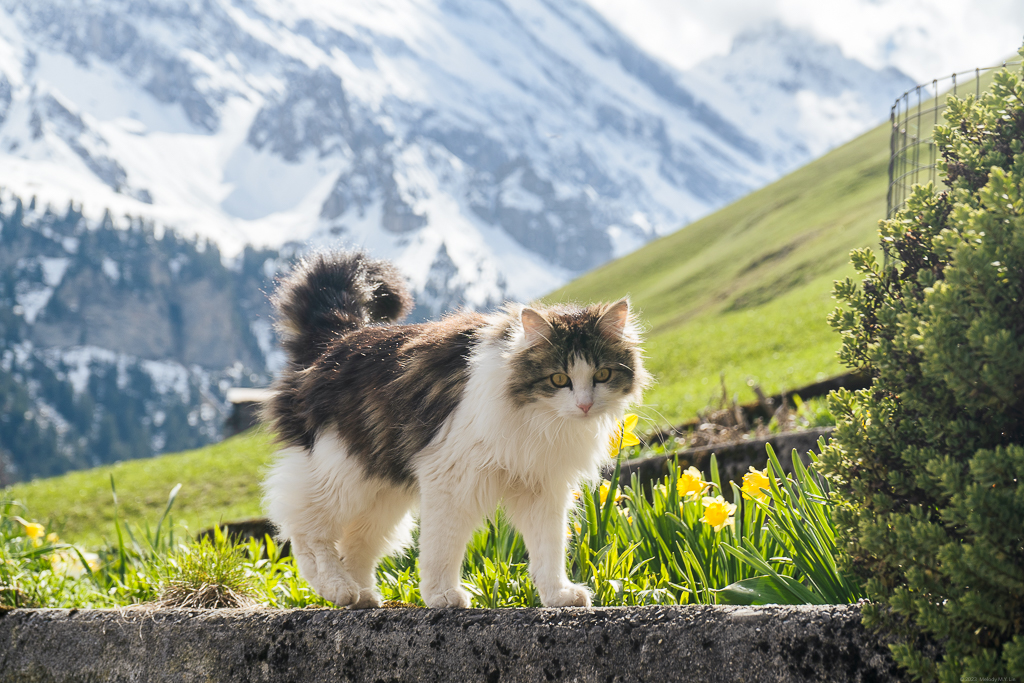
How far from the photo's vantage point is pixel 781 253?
109 ft

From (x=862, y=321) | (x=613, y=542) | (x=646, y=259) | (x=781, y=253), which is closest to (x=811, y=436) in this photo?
(x=613, y=542)

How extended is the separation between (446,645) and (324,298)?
7.84 feet

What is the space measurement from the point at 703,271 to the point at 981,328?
121 feet

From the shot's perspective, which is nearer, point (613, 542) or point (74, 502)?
point (613, 542)

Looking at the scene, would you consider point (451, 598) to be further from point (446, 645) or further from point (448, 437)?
point (448, 437)

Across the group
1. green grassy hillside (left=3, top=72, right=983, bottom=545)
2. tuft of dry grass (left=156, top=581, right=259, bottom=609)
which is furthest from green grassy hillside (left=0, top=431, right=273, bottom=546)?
tuft of dry grass (left=156, top=581, right=259, bottom=609)

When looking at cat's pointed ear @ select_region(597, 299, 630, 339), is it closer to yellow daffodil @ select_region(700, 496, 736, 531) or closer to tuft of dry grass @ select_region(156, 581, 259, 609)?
yellow daffodil @ select_region(700, 496, 736, 531)

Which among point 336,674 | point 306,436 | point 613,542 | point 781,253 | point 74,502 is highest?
point 781,253

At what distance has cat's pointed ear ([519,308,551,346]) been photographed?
3244 millimetres

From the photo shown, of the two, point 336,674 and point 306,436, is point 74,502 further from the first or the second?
point 336,674

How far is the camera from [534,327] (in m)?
3.25

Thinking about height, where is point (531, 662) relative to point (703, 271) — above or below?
below

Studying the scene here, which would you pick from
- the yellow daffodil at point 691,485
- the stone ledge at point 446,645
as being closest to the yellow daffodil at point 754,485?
the yellow daffodil at point 691,485

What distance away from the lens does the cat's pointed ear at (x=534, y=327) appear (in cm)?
324
